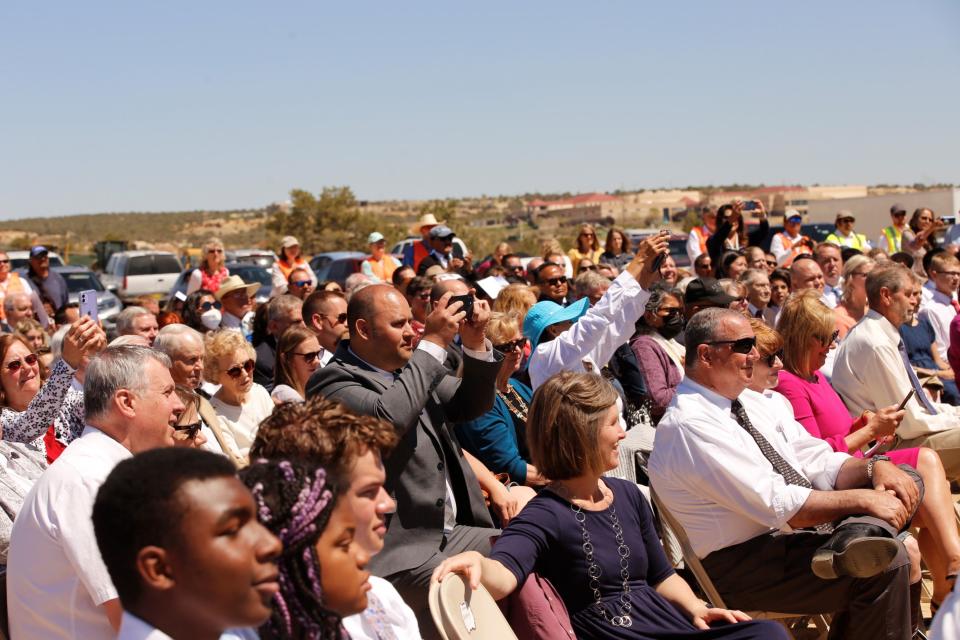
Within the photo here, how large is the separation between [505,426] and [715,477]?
137cm

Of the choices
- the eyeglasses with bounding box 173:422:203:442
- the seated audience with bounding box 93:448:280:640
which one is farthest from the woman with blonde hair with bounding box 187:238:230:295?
the seated audience with bounding box 93:448:280:640

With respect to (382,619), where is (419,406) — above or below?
above

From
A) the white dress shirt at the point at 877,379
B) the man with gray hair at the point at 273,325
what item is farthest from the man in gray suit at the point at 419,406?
the man with gray hair at the point at 273,325

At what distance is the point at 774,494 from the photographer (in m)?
4.33

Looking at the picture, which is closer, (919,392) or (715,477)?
(715,477)

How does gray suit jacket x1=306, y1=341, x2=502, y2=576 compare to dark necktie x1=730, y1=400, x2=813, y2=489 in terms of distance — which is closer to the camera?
gray suit jacket x1=306, y1=341, x2=502, y2=576

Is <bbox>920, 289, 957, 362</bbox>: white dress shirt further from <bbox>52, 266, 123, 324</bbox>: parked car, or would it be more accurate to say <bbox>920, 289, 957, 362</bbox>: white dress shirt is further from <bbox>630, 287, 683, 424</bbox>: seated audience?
<bbox>52, 266, 123, 324</bbox>: parked car

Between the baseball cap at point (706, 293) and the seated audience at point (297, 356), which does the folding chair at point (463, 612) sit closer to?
the seated audience at point (297, 356)

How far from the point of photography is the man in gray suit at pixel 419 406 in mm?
4051

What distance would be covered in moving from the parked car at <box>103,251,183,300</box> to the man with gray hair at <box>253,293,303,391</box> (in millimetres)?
17552

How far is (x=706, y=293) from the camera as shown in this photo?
771cm

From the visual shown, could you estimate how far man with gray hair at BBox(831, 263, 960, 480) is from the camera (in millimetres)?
6449

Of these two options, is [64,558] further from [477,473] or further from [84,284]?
[84,284]

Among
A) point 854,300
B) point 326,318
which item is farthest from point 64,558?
point 854,300
